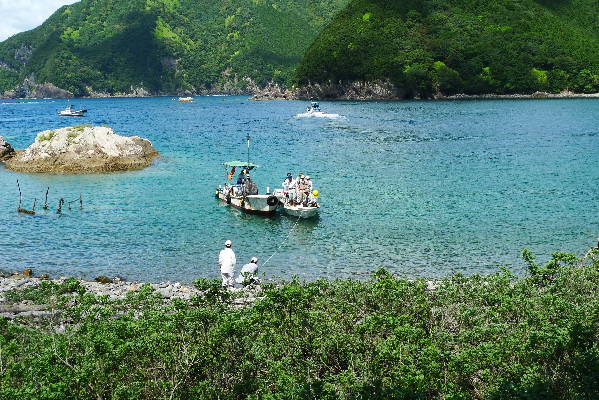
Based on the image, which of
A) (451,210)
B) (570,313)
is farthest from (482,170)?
(570,313)

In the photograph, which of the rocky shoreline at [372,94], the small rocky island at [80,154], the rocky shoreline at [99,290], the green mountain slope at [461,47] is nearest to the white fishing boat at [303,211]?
the rocky shoreline at [99,290]

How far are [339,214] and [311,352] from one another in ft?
68.5

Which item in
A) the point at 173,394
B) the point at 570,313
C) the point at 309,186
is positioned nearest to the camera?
the point at 173,394

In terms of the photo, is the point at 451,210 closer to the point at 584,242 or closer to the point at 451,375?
the point at 584,242

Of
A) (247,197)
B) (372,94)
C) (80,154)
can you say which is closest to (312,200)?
(247,197)

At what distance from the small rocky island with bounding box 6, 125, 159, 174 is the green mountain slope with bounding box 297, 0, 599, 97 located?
398 feet

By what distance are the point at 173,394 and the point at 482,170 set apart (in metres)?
41.9

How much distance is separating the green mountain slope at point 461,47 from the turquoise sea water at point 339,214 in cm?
10208

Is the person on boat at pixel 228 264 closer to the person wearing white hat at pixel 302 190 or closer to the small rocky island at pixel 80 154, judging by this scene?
the person wearing white hat at pixel 302 190

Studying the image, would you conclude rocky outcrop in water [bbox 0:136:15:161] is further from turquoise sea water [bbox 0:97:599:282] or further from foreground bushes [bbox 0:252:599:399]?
foreground bushes [bbox 0:252:599:399]

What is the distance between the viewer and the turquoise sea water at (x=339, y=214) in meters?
24.6

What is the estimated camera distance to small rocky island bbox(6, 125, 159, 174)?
49.5 metres

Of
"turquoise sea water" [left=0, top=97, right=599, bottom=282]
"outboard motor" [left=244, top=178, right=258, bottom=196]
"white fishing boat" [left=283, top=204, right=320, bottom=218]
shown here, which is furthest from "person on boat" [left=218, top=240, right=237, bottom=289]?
"outboard motor" [left=244, top=178, right=258, bottom=196]

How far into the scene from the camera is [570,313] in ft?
39.4
